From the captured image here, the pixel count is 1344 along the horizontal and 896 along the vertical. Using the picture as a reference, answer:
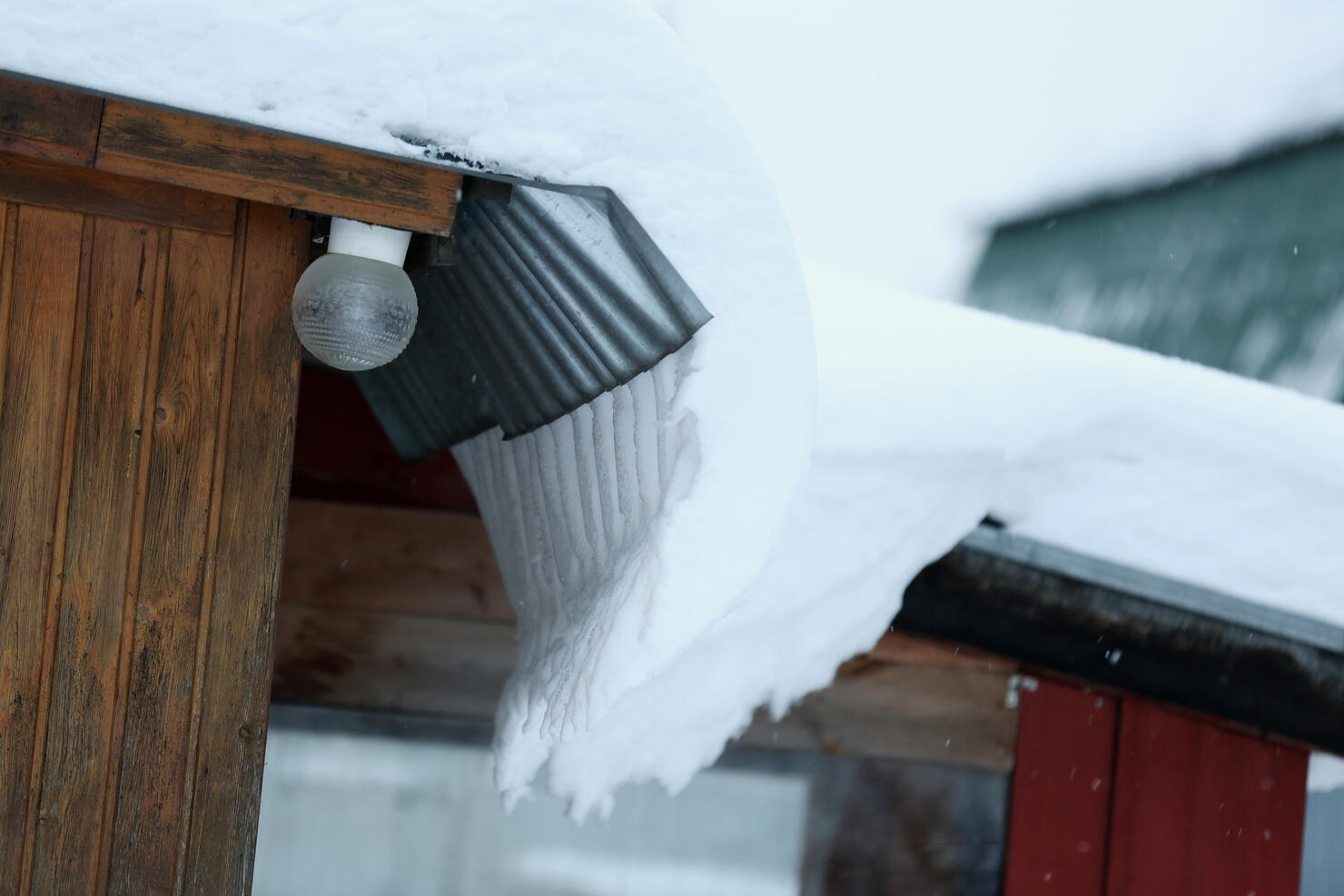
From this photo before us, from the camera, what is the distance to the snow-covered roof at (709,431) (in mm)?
1352

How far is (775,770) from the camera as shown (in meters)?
3.09

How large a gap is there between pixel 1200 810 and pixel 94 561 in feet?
9.68

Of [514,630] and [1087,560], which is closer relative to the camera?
[1087,560]

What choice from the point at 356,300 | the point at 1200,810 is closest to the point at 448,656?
the point at 356,300

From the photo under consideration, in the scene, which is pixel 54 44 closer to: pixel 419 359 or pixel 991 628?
pixel 419 359

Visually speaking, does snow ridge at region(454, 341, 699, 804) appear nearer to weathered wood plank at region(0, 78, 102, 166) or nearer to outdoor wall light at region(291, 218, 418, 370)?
outdoor wall light at region(291, 218, 418, 370)

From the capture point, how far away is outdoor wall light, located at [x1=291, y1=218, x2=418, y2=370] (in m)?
1.55

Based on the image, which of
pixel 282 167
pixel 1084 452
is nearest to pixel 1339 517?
pixel 1084 452

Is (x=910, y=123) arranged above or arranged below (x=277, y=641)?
above

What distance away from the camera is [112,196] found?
5.20 feet

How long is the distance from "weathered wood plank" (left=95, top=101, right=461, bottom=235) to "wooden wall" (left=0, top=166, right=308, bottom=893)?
0.20m

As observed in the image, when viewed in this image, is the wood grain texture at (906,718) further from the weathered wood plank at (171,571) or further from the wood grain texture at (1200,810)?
the weathered wood plank at (171,571)

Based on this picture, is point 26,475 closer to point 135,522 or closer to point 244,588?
point 135,522

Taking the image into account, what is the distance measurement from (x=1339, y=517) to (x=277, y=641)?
2.69 m
